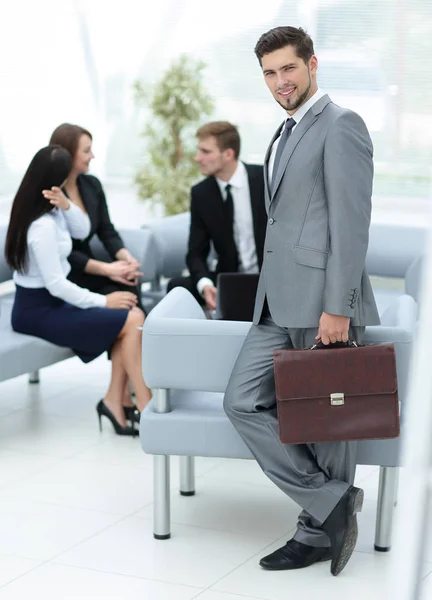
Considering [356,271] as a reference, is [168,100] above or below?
above

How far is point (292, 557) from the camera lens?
11.1 ft

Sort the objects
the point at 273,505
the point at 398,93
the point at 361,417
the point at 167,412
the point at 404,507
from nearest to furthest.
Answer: the point at 404,507 → the point at 361,417 → the point at 167,412 → the point at 273,505 → the point at 398,93

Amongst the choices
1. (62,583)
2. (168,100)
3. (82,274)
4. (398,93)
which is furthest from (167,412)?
(398,93)

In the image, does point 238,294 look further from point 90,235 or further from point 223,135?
point 90,235

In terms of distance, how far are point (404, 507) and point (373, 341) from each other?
2.00m

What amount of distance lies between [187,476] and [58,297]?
1254 mm

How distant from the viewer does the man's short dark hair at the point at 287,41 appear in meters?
3.16

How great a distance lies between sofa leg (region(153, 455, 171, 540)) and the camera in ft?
11.6

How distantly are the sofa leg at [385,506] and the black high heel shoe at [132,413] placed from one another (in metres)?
1.67

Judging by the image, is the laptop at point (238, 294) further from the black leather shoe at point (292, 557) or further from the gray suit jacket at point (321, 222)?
the black leather shoe at point (292, 557)

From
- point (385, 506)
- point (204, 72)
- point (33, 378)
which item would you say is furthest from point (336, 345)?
point (204, 72)

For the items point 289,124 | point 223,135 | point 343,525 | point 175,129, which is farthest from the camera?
point 175,129

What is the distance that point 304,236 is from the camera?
10.5 feet

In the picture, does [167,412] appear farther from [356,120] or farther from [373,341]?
[356,120]
